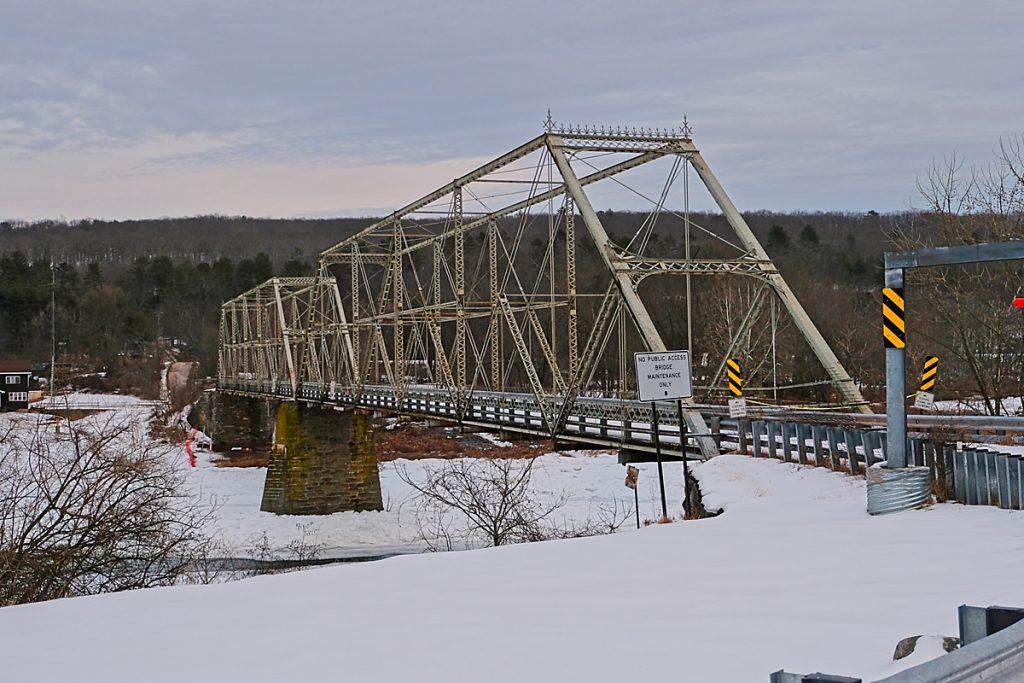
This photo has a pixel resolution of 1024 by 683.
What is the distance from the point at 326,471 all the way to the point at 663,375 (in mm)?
32544

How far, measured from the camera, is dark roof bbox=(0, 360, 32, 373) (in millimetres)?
89312

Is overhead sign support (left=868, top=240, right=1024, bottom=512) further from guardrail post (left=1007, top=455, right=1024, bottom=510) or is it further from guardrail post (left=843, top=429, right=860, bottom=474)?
guardrail post (left=843, top=429, right=860, bottom=474)

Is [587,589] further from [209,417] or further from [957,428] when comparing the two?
[209,417]

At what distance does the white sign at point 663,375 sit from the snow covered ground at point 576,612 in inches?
151

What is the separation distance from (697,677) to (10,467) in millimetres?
15210

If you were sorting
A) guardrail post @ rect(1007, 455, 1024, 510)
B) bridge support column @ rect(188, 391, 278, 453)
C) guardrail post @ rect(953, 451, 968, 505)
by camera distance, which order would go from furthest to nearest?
bridge support column @ rect(188, 391, 278, 453) → guardrail post @ rect(953, 451, 968, 505) → guardrail post @ rect(1007, 455, 1024, 510)

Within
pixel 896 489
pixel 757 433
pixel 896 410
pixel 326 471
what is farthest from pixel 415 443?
pixel 896 489

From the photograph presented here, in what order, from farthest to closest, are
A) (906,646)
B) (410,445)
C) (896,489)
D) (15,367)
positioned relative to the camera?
(15,367) → (410,445) → (896,489) → (906,646)

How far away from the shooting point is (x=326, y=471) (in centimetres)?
4616

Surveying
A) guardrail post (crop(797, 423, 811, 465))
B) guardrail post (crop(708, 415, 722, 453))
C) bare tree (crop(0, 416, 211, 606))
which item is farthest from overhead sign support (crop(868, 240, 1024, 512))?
bare tree (crop(0, 416, 211, 606))

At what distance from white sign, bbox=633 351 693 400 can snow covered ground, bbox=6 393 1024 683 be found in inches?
151

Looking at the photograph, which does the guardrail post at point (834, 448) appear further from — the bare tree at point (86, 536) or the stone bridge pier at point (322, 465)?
the stone bridge pier at point (322, 465)

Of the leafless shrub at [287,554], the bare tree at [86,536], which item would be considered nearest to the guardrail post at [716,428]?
the bare tree at [86,536]

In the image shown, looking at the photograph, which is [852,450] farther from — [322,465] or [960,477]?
[322,465]
